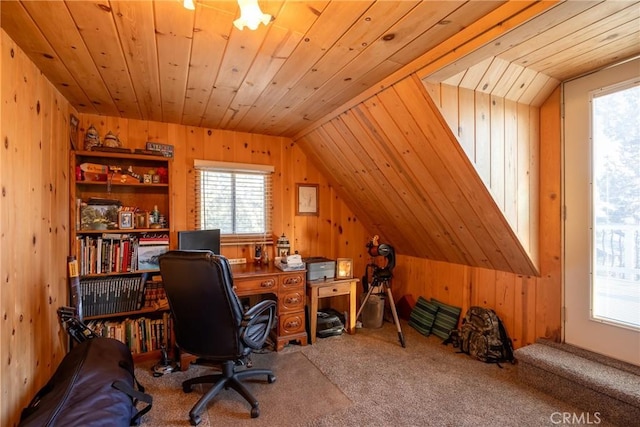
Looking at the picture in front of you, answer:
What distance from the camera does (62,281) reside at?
2.35 meters

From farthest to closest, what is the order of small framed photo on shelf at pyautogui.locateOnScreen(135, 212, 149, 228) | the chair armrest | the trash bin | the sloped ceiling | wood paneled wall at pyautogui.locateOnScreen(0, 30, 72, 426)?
the trash bin, small framed photo on shelf at pyautogui.locateOnScreen(135, 212, 149, 228), the sloped ceiling, the chair armrest, wood paneled wall at pyautogui.locateOnScreen(0, 30, 72, 426)

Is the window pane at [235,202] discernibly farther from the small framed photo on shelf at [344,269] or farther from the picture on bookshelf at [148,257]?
the small framed photo on shelf at [344,269]

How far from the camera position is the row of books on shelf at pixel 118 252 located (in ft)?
8.47

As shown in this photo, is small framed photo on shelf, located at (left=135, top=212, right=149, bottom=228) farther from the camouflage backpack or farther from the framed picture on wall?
the camouflage backpack

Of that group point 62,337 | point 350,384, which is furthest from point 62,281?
point 350,384

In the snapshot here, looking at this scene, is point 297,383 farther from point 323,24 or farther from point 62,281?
point 323,24

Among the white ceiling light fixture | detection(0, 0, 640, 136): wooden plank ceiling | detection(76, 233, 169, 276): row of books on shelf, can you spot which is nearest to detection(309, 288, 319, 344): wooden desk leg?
detection(76, 233, 169, 276): row of books on shelf

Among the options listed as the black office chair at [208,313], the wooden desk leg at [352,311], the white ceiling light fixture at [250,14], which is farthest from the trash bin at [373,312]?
the white ceiling light fixture at [250,14]

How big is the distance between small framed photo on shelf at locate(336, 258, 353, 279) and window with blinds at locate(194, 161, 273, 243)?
85 cm

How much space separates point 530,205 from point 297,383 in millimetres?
2344

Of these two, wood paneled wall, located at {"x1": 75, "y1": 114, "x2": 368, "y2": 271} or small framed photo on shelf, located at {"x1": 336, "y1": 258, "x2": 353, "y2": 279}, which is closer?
wood paneled wall, located at {"x1": 75, "y1": 114, "x2": 368, "y2": 271}

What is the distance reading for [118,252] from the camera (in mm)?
2693

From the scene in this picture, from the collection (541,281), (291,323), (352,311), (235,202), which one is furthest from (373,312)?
(235,202)

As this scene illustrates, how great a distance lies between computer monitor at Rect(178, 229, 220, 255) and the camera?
2.86m
